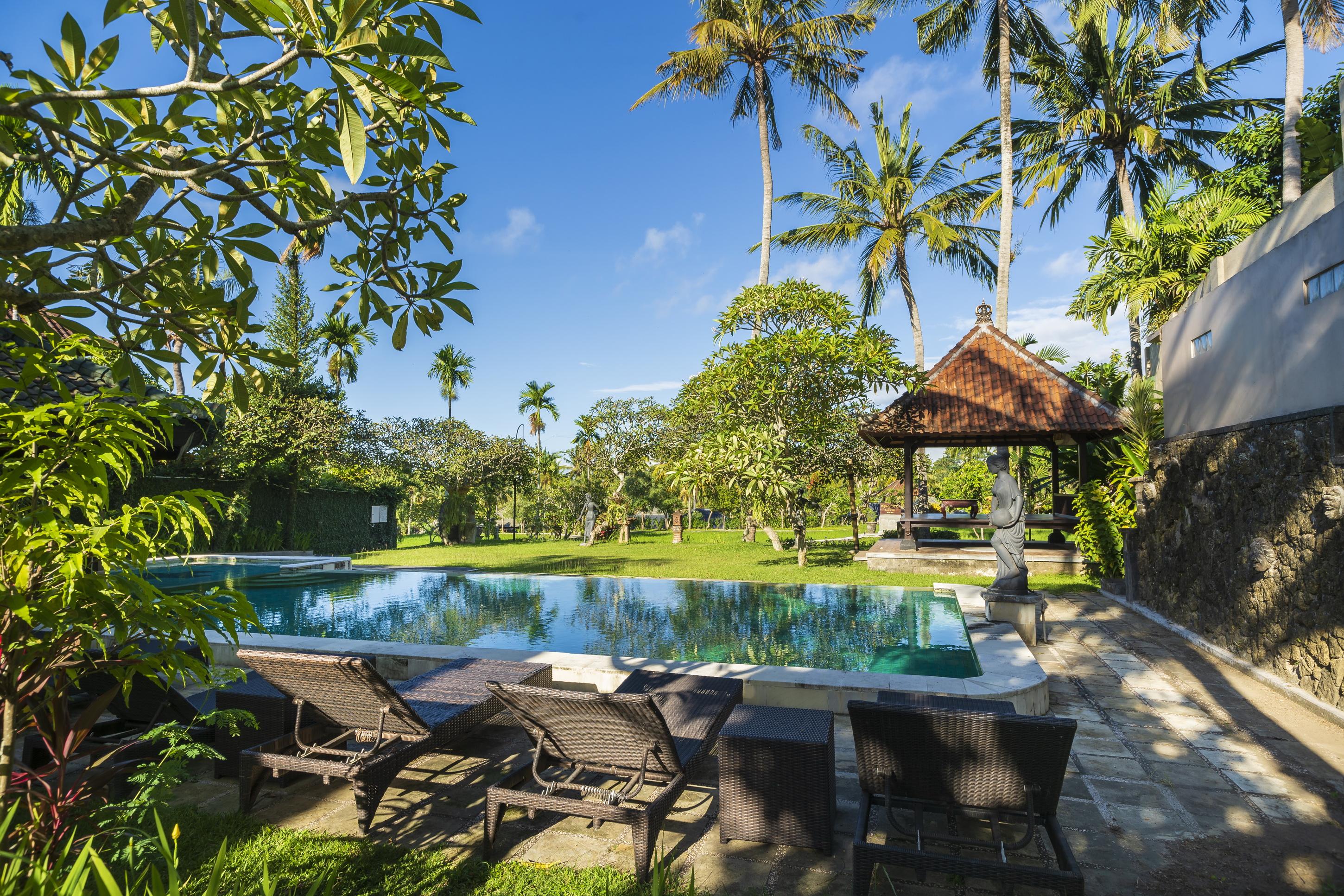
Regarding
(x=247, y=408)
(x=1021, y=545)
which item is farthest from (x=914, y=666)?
(x=247, y=408)

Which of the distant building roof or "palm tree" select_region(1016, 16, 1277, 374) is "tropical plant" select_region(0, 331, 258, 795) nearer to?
the distant building roof

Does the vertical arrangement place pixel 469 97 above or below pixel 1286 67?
below

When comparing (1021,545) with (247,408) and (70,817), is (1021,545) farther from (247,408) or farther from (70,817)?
(70,817)

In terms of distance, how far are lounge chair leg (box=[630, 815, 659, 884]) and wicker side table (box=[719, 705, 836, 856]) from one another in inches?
18.9

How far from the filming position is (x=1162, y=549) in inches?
371

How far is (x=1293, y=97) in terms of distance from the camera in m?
16.2

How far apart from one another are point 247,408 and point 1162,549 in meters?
11.1

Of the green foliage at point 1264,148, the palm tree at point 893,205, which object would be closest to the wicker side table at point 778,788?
the palm tree at point 893,205

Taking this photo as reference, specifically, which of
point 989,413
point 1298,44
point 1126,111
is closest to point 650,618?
point 989,413

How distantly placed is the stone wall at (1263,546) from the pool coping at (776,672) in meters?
2.24

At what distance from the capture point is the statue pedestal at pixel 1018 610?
7.45 metres

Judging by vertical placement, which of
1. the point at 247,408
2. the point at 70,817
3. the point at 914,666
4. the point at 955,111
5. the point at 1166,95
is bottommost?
the point at 914,666

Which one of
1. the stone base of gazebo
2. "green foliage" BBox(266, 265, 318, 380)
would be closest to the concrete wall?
the stone base of gazebo

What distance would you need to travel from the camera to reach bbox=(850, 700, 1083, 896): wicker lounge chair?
2.68 metres
